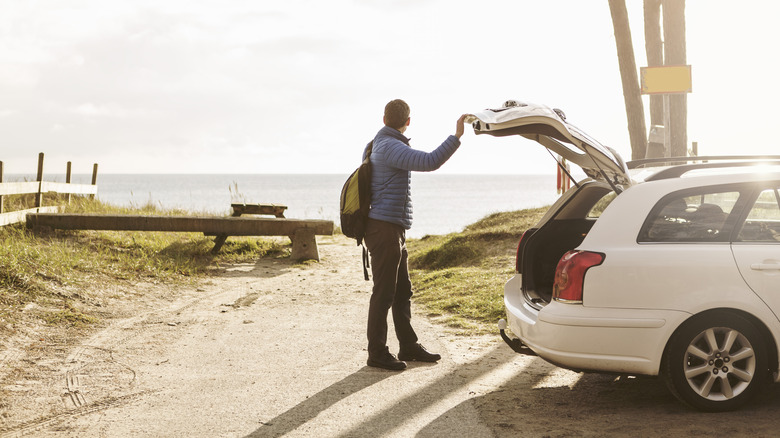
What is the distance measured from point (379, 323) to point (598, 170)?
7.34ft

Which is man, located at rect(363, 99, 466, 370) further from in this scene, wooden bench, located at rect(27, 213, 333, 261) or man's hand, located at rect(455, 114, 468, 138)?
wooden bench, located at rect(27, 213, 333, 261)

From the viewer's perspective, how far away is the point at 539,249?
630 centimetres

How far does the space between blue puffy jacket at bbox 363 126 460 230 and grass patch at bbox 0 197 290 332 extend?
3975 mm

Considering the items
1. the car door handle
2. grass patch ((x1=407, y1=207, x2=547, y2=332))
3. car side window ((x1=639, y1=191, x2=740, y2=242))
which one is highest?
car side window ((x1=639, y1=191, x2=740, y2=242))

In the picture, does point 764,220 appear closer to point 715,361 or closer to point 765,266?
point 765,266

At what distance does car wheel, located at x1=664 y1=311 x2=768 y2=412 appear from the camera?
5.03 meters

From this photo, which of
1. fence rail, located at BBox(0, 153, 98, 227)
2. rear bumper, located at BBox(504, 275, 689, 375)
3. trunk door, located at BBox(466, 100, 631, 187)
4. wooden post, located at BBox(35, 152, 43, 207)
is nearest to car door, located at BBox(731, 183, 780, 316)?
rear bumper, located at BBox(504, 275, 689, 375)

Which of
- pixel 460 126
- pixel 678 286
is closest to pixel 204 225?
pixel 460 126

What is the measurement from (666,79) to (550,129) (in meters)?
7.53

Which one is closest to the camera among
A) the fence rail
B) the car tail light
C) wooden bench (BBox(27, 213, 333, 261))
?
the car tail light

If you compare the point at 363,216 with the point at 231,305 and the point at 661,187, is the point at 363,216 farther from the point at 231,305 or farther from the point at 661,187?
the point at 231,305

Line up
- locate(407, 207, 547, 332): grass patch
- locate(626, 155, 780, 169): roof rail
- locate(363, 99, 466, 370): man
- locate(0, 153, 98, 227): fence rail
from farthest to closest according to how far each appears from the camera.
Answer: locate(0, 153, 98, 227): fence rail → locate(407, 207, 547, 332): grass patch → locate(363, 99, 466, 370): man → locate(626, 155, 780, 169): roof rail

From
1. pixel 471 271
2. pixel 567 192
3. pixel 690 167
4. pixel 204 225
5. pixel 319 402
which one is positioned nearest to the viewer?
pixel 690 167

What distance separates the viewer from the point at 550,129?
5.47m
